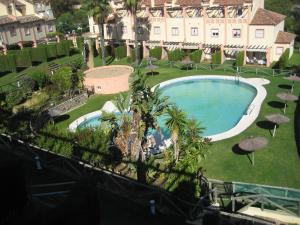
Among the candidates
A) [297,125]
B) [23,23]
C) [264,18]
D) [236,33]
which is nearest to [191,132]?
[297,125]

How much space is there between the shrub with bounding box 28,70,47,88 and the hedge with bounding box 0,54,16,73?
9.68 meters

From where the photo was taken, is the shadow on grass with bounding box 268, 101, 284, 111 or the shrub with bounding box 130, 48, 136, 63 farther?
the shrub with bounding box 130, 48, 136, 63

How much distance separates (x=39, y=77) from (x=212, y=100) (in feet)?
64.0

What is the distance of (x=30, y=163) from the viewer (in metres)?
12.3

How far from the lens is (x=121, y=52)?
56125 millimetres

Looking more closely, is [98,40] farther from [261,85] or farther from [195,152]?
[195,152]

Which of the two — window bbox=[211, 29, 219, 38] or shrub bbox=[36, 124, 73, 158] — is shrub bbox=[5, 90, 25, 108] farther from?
window bbox=[211, 29, 219, 38]

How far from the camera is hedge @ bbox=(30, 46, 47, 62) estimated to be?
52.8 meters

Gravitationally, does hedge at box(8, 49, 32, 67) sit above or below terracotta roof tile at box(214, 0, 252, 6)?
below

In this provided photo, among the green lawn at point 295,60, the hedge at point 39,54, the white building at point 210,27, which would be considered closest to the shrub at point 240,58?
the white building at point 210,27

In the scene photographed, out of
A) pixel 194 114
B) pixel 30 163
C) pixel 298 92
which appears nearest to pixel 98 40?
pixel 194 114

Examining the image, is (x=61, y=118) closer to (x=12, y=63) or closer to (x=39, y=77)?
(x=39, y=77)

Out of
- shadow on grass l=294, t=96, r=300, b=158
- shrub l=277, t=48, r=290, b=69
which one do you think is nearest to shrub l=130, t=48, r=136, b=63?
shrub l=277, t=48, r=290, b=69

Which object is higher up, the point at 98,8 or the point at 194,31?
the point at 98,8
